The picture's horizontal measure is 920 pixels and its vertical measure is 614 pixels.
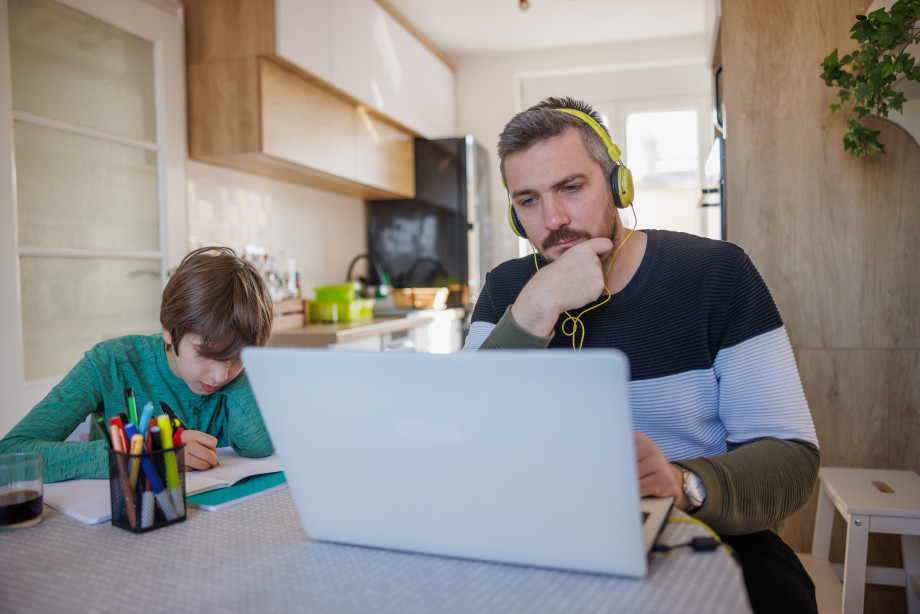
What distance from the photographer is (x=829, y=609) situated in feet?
5.63

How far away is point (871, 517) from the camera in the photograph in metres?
1.67

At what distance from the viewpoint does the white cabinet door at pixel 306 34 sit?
2.76m

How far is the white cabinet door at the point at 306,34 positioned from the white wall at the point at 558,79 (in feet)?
6.14

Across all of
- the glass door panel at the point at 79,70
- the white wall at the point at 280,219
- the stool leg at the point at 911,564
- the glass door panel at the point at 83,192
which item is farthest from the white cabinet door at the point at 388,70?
the stool leg at the point at 911,564

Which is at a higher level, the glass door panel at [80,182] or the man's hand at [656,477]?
the glass door panel at [80,182]

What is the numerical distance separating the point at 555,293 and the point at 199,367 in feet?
2.25

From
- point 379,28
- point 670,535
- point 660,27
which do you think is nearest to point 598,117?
point 670,535

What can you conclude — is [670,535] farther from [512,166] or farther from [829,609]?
[829,609]

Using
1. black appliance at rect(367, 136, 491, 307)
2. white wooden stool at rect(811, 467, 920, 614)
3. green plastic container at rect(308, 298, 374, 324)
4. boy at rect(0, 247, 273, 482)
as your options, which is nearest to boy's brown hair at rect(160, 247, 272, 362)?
boy at rect(0, 247, 273, 482)

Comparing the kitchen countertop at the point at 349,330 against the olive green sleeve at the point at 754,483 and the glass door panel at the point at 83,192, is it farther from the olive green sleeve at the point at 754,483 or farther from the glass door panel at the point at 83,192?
the olive green sleeve at the point at 754,483

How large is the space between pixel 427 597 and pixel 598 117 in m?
0.97

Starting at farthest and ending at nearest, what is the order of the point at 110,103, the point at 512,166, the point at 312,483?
the point at 110,103 → the point at 512,166 → the point at 312,483

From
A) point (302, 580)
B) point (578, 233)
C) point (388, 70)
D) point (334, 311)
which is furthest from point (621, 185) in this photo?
point (388, 70)

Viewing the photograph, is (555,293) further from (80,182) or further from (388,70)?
(388,70)
